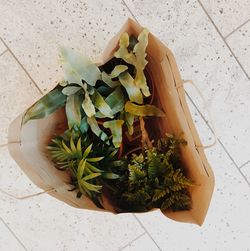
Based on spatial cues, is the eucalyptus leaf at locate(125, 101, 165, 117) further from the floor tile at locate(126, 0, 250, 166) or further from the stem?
the floor tile at locate(126, 0, 250, 166)

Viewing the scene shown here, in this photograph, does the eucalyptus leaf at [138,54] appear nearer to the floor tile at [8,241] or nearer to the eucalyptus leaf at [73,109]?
the eucalyptus leaf at [73,109]

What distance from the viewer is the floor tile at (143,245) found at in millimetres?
1493

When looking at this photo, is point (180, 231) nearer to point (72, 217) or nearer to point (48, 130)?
point (72, 217)

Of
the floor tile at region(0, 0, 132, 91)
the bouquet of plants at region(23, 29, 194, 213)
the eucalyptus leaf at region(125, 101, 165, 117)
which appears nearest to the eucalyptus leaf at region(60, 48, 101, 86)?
the bouquet of plants at region(23, 29, 194, 213)

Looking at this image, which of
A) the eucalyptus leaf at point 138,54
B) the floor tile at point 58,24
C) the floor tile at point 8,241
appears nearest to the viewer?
the eucalyptus leaf at point 138,54

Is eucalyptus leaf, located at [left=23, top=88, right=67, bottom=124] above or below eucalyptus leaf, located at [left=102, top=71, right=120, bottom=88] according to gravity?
above

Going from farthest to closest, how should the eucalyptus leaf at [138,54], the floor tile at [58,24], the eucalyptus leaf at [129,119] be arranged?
the floor tile at [58,24]
the eucalyptus leaf at [129,119]
the eucalyptus leaf at [138,54]

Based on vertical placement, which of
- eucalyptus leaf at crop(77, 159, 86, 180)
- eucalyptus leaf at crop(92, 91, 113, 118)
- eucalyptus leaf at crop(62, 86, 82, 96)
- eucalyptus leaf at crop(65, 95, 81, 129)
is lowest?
eucalyptus leaf at crop(77, 159, 86, 180)

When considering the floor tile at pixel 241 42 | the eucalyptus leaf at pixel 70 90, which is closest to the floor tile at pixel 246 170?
the floor tile at pixel 241 42

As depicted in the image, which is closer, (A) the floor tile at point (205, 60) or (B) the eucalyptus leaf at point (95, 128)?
(B) the eucalyptus leaf at point (95, 128)

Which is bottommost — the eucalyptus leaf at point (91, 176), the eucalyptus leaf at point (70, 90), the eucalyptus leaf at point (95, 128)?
the eucalyptus leaf at point (91, 176)

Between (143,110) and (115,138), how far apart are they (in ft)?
0.30

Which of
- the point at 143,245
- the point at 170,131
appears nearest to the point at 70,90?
the point at 170,131

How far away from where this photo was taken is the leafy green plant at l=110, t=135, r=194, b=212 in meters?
1.10
